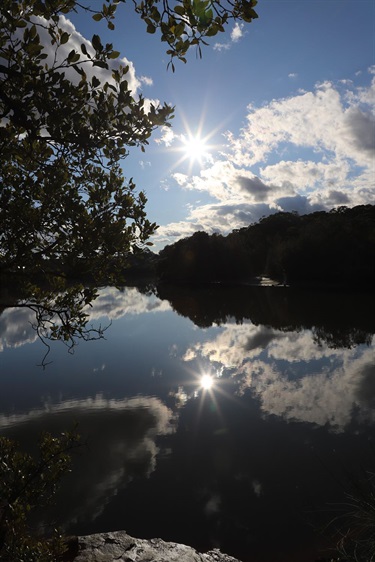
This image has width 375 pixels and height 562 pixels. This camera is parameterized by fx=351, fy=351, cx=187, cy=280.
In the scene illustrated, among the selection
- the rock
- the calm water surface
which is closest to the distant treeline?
the calm water surface

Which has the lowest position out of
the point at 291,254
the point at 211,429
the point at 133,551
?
the point at 211,429

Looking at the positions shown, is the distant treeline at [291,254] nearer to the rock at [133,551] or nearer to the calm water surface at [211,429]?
the calm water surface at [211,429]

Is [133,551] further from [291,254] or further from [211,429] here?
[291,254]

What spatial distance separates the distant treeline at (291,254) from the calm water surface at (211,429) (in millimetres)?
38847

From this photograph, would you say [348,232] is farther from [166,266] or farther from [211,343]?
[166,266]

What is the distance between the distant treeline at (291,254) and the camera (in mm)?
63688

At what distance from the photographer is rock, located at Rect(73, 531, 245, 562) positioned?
647 centimetres

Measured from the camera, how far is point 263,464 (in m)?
10.7

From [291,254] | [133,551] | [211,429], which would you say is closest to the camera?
[133,551]

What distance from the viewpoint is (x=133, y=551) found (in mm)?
6750

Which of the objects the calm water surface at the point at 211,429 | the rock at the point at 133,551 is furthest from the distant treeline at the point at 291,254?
the rock at the point at 133,551

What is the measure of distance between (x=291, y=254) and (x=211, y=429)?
213ft

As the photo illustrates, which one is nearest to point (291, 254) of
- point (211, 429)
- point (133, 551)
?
point (211, 429)

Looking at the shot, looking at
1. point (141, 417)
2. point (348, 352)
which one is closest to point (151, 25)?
point (141, 417)
